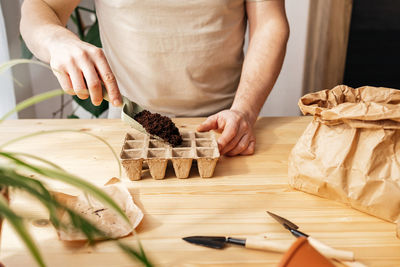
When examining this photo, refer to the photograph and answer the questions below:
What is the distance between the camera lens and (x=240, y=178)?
35.0 inches

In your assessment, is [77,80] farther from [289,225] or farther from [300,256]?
[300,256]

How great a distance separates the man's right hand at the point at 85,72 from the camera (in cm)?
93

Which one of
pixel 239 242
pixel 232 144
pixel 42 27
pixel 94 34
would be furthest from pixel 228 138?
pixel 94 34

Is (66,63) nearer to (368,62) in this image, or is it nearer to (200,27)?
(200,27)

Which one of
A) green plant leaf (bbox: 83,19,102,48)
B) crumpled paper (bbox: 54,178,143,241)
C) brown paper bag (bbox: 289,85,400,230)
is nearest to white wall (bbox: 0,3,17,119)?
green plant leaf (bbox: 83,19,102,48)

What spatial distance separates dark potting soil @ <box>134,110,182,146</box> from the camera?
0.93 metres

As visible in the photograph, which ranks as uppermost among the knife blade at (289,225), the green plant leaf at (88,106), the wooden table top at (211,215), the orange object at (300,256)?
the orange object at (300,256)

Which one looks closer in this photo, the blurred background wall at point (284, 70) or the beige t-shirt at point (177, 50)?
the beige t-shirt at point (177, 50)

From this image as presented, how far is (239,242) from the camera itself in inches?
25.5

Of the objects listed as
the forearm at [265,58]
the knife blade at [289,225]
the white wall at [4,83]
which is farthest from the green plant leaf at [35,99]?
the white wall at [4,83]

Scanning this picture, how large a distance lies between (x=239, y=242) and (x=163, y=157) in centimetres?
30

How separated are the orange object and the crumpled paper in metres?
0.33

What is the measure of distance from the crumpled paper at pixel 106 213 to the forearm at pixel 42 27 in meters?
0.49

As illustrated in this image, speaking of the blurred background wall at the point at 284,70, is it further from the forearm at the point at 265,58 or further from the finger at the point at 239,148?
the finger at the point at 239,148
